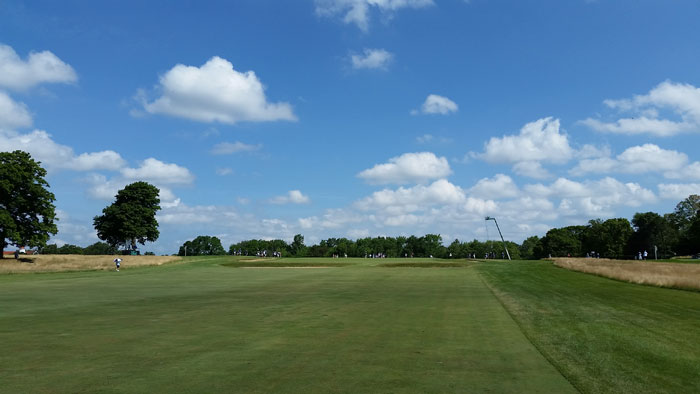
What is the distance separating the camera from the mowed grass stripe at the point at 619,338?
869 cm

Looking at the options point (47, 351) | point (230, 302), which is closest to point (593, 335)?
point (47, 351)

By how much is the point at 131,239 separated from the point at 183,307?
9402 cm

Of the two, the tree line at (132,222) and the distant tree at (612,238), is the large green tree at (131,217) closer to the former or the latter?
the tree line at (132,222)

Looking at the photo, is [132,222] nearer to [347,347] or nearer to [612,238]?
[347,347]

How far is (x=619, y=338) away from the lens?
12859 mm

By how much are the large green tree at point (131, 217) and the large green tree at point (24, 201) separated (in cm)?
3523

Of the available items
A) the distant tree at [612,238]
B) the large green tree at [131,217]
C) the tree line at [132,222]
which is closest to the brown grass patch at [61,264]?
the tree line at [132,222]

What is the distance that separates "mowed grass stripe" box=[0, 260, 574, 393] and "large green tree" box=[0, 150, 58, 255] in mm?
49998

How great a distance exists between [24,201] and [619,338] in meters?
71.3

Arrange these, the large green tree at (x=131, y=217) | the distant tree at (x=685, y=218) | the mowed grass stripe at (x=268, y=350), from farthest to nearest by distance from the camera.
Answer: the distant tree at (x=685, y=218) → the large green tree at (x=131, y=217) → the mowed grass stripe at (x=268, y=350)

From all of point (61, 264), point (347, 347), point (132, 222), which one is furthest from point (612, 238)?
point (347, 347)

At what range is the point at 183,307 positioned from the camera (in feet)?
66.6

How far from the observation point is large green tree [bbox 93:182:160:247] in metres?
101

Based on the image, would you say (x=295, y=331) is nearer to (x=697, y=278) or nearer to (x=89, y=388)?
(x=89, y=388)
